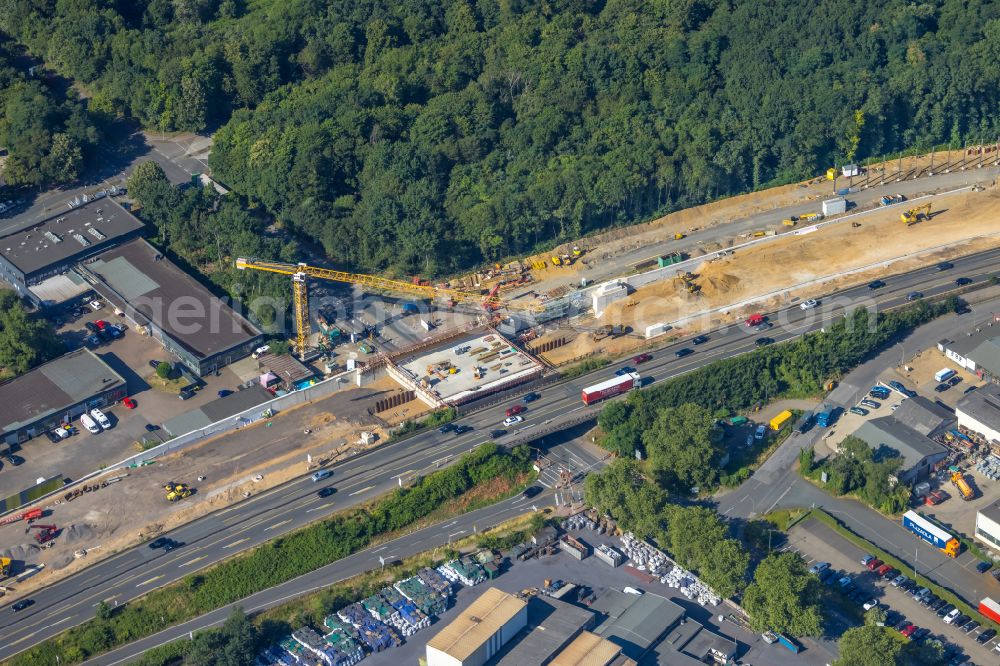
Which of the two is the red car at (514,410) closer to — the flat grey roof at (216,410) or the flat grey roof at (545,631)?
the flat grey roof at (216,410)

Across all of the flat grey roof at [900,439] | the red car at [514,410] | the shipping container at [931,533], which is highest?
the red car at [514,410]

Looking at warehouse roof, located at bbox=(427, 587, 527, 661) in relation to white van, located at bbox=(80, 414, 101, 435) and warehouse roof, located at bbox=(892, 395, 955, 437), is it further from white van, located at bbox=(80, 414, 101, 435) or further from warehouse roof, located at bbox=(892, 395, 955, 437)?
warehouse roof, located at bbox=(892, 395, 955, 437)

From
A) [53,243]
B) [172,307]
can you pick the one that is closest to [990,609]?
[172,307]

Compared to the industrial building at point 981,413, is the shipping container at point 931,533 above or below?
below

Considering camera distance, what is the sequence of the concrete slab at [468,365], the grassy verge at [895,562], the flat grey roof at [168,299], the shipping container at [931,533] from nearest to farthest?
the grassy verge at [895,562] < the shipping container at [931,533] < the concrete slab at [468,365] < the flat grey roof at [168,299]

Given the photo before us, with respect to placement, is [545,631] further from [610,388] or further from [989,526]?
[989,526]

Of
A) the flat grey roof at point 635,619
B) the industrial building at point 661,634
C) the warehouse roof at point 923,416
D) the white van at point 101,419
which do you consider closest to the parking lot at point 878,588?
the industrial building at point 661,634

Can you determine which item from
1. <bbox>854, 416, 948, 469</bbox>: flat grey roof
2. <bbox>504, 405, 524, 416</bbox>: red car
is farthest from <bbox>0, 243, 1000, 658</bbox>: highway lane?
<bbox>854, 416, 948, 469</bbox>: flat grey roof

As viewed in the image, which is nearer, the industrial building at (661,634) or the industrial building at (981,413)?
the industrial building at (661,634)
